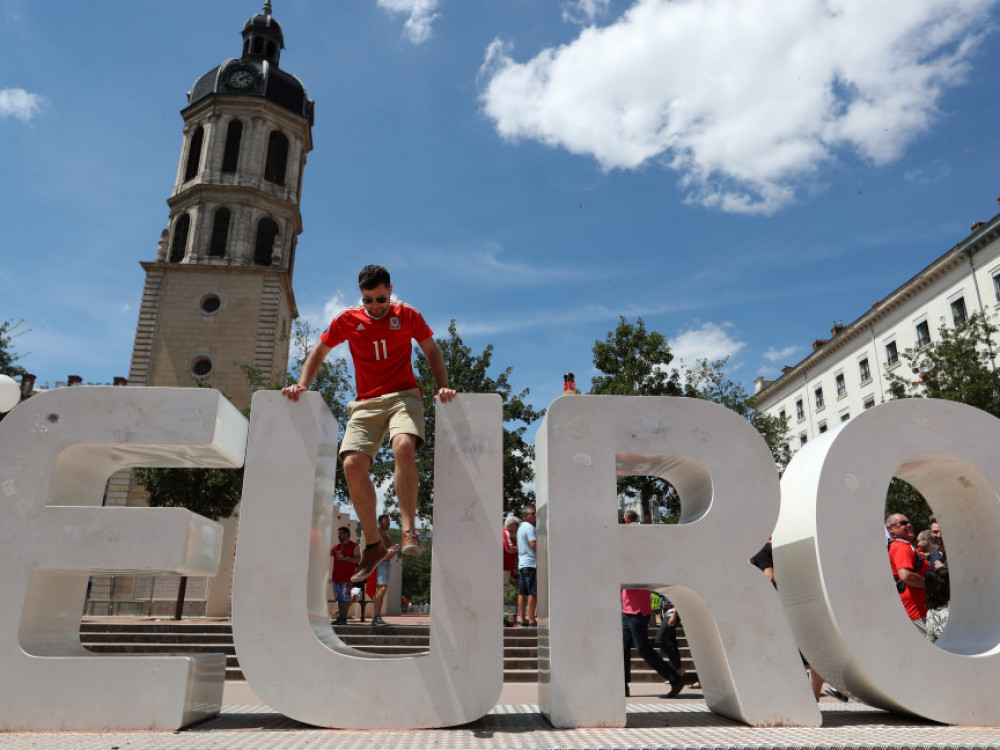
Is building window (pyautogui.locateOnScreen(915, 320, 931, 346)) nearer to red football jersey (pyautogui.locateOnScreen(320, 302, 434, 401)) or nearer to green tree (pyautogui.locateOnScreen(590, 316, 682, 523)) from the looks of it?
green tree (pyautogui.locateOnScreen(590, 316, 682, 523))

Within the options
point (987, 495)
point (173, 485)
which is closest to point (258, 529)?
point (987, 495)

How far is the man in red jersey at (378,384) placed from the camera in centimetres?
500

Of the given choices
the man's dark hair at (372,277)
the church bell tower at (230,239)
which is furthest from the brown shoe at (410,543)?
the church bell tower at (230,239)

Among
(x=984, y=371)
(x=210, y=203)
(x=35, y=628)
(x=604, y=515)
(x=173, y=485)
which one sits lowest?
(x=35, y=628)

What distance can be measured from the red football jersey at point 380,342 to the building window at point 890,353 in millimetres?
42305

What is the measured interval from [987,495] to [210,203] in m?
39.4

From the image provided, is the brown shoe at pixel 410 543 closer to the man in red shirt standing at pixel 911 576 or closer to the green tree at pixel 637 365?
the man in red shirt standing at pixel 911 576

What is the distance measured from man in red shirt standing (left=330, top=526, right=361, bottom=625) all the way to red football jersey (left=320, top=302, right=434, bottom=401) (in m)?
7.19

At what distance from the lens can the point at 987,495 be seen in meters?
5.05

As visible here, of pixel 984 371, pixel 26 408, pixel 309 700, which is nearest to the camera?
pixel 309 700

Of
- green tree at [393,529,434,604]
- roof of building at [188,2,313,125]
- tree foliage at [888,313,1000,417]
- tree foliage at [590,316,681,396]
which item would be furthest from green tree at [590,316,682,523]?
green tree at [393,529,434,604]

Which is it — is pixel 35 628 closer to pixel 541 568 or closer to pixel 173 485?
pixel 541 568

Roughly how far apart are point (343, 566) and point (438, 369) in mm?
7962

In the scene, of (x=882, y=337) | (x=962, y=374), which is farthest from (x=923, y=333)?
(x=962, y=374)
